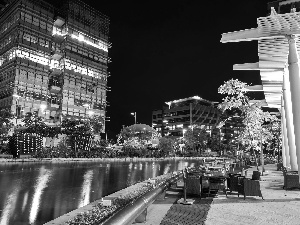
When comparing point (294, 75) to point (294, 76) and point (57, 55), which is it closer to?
point (294, 76)

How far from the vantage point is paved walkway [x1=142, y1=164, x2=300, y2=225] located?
21.9 feet

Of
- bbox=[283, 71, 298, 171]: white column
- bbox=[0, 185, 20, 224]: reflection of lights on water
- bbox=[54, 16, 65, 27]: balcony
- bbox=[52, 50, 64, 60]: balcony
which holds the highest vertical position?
bbox=[54, 16, 65, 27]: balcony

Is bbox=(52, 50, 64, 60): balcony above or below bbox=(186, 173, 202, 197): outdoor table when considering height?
above

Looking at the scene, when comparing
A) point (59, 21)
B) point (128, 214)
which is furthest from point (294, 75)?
point (59, 21)

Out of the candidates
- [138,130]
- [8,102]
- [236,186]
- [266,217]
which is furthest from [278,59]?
[8,102]

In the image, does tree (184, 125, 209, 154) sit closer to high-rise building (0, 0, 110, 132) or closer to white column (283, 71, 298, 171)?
high-rise building (0, 0, 110, 132)

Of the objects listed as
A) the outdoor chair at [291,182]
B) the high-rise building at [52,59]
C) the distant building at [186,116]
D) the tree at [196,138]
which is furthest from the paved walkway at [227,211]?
the distant building at [186,116]

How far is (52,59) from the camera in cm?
7081

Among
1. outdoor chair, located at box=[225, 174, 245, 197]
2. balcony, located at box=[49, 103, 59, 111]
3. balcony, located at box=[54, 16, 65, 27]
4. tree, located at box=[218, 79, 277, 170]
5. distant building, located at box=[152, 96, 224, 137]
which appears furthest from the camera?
distant building, located at box=[152, 96, 224, 137]

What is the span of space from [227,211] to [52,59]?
7047 cm

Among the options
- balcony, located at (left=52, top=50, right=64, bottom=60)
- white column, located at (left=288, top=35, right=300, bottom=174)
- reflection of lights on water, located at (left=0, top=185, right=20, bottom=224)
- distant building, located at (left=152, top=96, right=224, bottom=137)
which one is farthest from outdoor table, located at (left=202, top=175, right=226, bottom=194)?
distant building, located at (left=152, top=96, right=224, bottom=137)

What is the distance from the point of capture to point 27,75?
61.6 m

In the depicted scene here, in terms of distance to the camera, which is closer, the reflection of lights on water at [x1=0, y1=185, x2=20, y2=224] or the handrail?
the handrail

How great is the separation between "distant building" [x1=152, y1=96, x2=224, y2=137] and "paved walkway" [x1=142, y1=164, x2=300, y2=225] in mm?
131615
